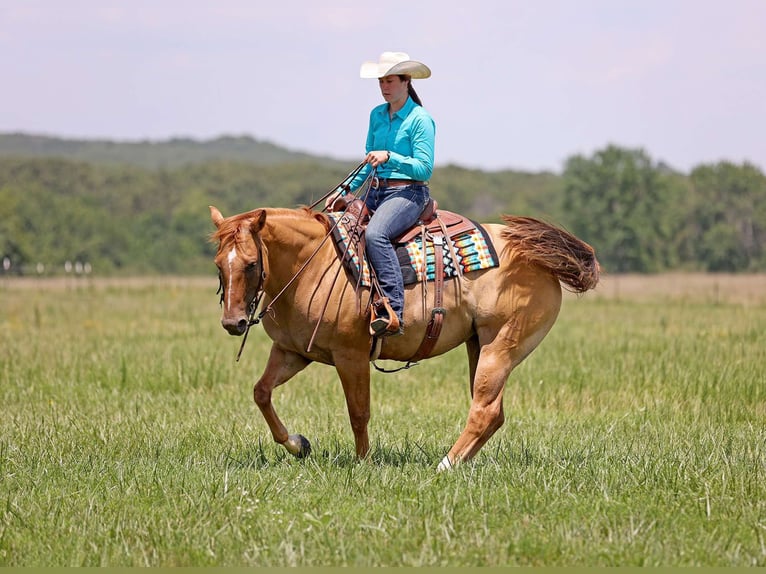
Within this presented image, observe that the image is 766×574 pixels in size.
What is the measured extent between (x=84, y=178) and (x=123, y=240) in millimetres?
52658

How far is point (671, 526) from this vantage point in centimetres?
600

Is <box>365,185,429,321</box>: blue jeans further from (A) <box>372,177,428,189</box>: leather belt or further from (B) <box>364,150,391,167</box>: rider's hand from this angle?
(B) <box>364,150,391,167</box>: rider's hand

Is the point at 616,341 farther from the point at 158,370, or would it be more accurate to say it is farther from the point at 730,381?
the point at 158,370

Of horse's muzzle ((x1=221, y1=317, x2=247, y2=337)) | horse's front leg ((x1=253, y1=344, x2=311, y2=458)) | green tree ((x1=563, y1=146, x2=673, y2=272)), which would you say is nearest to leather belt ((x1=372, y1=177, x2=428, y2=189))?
horse's front leg ((x1=253, y1=344, x2=311, y2=458))

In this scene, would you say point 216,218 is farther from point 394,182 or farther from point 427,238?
point 427,238

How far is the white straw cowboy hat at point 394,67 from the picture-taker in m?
7.77

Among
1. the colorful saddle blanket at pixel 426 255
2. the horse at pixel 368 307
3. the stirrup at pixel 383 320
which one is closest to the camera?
the stirrup at pixel 383 320

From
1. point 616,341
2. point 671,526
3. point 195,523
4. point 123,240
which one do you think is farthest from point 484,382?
point 123,240

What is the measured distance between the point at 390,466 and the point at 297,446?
1.00m

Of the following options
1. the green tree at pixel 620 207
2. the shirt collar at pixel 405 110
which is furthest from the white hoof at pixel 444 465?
the green tree at pixel 620 207

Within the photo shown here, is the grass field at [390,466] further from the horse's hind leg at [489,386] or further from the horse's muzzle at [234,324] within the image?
the horse's muzzle at [234,324]

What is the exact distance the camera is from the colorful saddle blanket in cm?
786

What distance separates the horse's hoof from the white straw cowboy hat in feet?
9.25

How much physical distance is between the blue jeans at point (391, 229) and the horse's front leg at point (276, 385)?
3.12 ft
